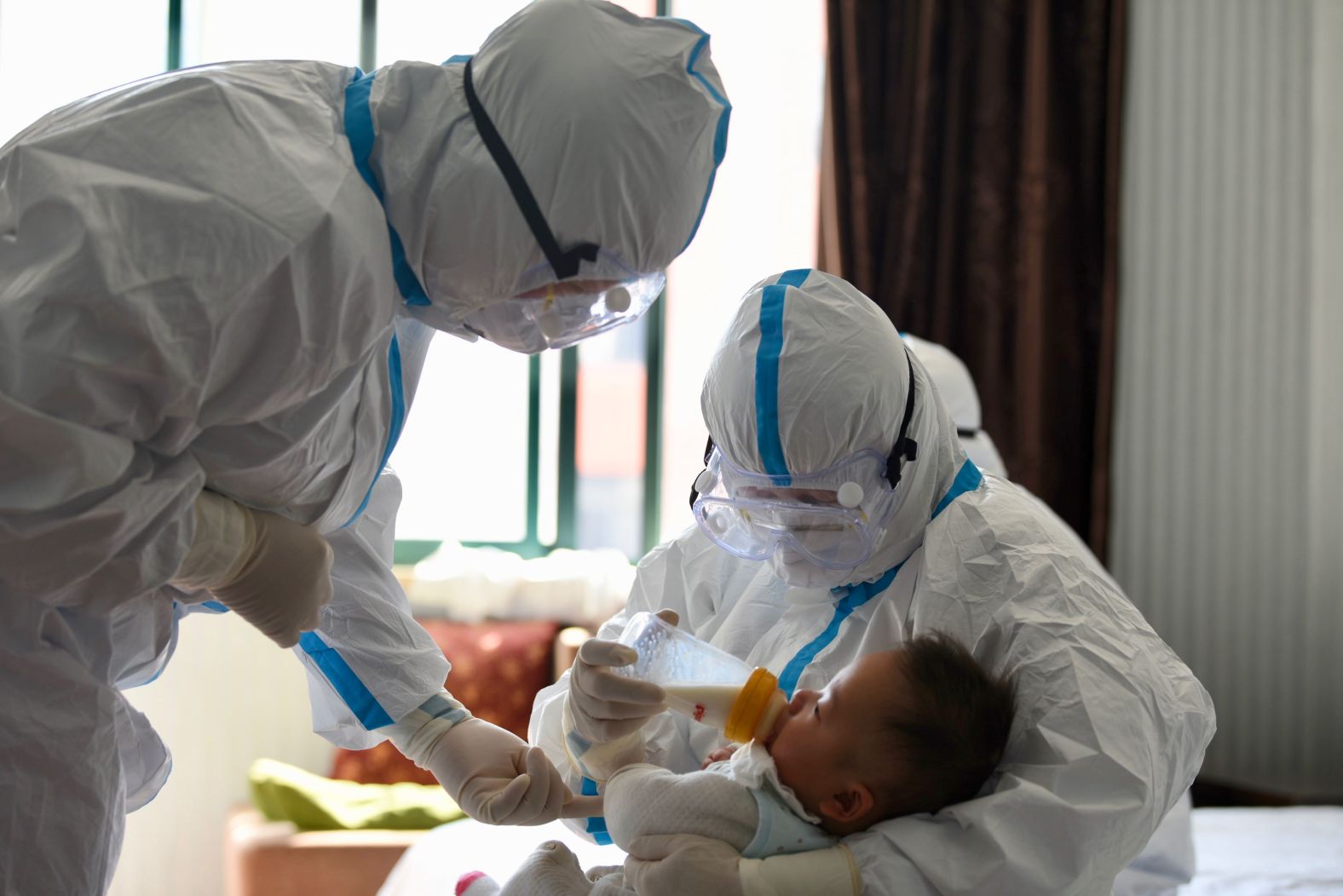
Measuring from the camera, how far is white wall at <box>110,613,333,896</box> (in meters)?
3.42

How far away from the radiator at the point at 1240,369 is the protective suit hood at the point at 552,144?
3064mm

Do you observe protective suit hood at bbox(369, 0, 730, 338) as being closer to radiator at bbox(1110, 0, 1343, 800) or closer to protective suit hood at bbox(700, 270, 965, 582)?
protective suit hood at bbox(700, 270, 965, 582)

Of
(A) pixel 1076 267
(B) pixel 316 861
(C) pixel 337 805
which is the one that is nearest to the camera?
(B) pixel 316 861

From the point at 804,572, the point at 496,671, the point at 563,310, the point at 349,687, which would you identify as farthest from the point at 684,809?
the point at 496,671

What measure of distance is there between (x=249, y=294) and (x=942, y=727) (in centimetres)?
85

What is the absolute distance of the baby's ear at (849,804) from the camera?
50.4 inches

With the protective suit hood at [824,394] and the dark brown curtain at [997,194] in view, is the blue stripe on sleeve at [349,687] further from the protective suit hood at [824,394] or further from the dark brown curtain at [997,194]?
the dark brown curtain at [997,194]

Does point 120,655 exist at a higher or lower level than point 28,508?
lower

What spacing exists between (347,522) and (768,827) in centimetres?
63

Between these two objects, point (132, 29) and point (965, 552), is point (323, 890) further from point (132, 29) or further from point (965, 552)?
point (132, 29)

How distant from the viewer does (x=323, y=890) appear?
9.43ft

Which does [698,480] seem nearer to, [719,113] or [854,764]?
[854,764]

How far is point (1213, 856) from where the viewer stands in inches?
99.7

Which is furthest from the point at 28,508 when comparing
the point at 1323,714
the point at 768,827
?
the point at 1323,714
